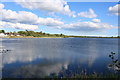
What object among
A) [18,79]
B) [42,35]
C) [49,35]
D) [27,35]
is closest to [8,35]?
[27,35]

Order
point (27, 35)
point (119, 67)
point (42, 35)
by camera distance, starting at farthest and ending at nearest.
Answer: point (42, 35) → point (27, 35) → point (119, 67)

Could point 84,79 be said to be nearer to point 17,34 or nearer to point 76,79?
point 76,79

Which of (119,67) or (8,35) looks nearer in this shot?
(119,67)

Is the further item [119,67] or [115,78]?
[119,67]

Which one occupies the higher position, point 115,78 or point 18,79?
point 115,78

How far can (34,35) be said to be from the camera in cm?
17200

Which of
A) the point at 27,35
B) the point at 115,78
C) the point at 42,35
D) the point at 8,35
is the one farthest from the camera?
the point at 42,35

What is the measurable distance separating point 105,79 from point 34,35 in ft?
552

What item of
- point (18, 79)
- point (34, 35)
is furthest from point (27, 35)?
point (18, 79)

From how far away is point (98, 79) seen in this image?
889cm

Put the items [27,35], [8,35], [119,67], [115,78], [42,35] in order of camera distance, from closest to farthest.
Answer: [115,78]
[119,67]
[8,35]
[27,35]
[42,35]

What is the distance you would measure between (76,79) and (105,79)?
219 centimetres

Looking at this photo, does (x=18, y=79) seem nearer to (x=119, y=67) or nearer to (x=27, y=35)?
(x=119, y=67)

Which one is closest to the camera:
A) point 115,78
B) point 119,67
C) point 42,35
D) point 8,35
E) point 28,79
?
point 115,78
